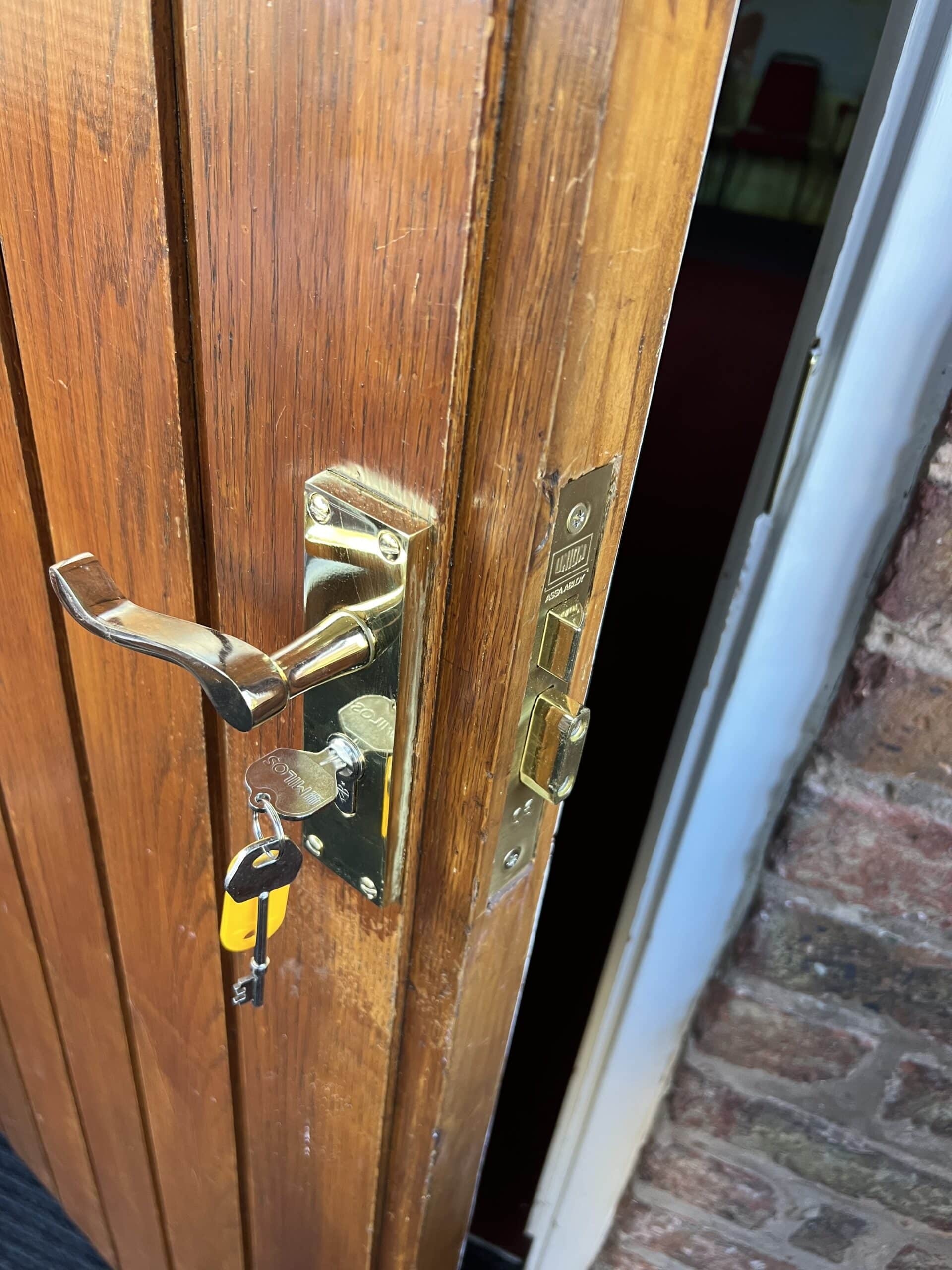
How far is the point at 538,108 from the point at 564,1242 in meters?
1.02

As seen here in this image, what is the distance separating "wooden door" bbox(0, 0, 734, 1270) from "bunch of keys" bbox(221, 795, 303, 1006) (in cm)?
4

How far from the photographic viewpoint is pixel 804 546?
0.52 meters

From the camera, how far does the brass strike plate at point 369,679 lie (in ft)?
1.16

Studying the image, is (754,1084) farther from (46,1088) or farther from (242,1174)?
(46,1088)

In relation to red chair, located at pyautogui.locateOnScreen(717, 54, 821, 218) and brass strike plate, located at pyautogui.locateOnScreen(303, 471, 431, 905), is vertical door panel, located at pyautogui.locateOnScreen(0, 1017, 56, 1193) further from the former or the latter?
red chair, located at pyautogui.locateOnScreen(717, 54, 821, 218)

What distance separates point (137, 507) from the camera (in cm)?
45

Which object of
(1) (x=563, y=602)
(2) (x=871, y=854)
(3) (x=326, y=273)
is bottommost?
(2) (x=871, y=854)

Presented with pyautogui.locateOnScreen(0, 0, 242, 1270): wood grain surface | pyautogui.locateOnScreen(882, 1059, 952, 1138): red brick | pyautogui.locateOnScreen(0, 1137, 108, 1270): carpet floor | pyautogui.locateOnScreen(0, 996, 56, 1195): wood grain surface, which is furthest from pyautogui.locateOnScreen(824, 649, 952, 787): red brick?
pyautogui.locateOnScreen(0, 1137, 108, 1270): carpet floor

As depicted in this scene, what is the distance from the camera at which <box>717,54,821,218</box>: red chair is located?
129 cm

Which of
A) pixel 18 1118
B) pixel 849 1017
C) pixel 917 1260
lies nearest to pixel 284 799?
pixel 849 1017

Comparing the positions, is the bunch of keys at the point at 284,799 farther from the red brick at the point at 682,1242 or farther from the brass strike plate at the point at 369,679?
the red brick at the point at 682,1242

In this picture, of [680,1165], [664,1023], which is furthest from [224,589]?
[680,1165]

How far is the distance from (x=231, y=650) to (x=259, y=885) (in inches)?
5.3

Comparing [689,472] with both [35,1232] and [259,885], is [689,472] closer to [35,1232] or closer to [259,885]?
[259,885]
